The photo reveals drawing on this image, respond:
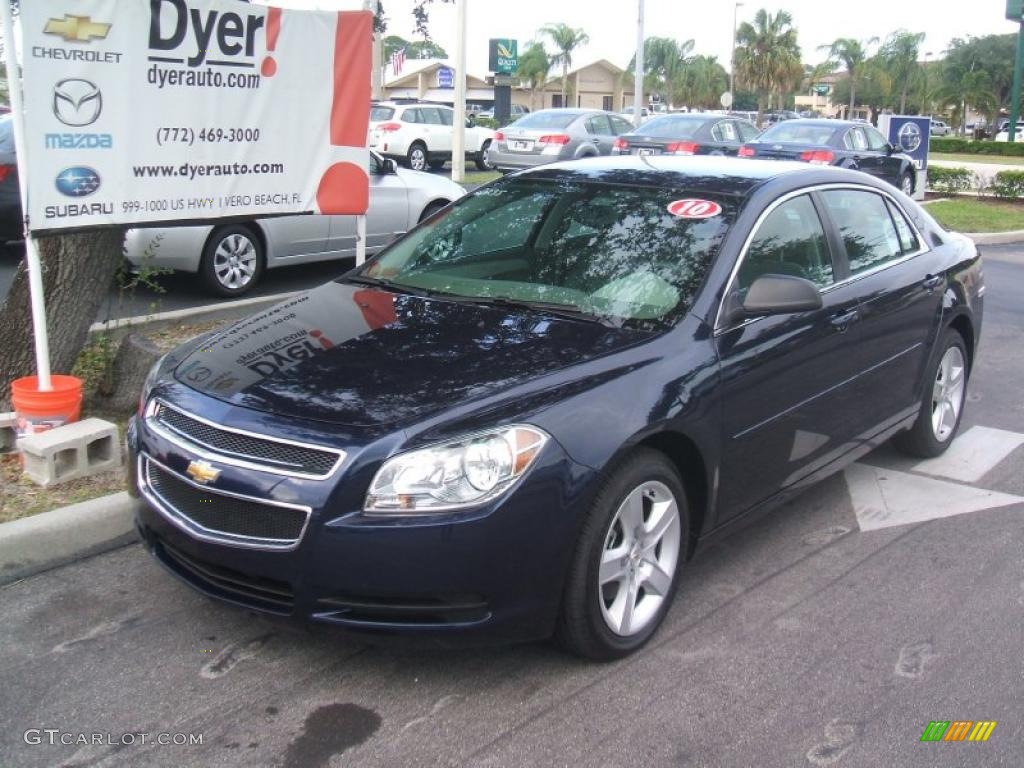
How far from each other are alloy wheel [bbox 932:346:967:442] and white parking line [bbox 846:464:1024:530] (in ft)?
1.33

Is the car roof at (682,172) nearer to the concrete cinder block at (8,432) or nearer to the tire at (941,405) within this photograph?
the tire at (941,405)

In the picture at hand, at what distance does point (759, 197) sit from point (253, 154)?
3.04 meters

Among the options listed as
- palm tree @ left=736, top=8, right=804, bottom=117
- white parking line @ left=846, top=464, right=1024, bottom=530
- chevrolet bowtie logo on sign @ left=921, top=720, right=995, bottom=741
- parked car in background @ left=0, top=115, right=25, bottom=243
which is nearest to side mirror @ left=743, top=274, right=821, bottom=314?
white parking line @ left=846, top=464, right=1024, bottom=530

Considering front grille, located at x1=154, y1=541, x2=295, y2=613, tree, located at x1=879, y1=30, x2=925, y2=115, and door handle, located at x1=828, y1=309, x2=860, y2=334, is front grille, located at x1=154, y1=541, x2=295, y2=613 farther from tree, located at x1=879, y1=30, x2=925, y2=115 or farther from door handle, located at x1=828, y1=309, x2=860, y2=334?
tree, located at x1=879, y1=30, x2=925, y2=115

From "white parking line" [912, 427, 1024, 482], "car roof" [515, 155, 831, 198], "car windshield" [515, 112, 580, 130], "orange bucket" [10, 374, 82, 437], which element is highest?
"car windshield" [515, 112, 580, 130]

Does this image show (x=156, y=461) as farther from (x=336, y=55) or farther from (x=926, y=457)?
(x=926, y=457)

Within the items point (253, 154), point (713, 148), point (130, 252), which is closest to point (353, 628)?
point (253, 154)

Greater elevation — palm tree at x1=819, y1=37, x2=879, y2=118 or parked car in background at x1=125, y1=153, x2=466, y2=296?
palm tree at x1=819, y1=37, x2=879, y2=118

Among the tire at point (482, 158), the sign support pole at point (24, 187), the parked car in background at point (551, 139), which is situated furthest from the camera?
the tire at point (482, 158)

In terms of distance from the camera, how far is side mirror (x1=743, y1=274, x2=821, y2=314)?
3979 mm

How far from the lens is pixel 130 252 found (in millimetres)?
8938

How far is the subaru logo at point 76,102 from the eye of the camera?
4844 millimetres

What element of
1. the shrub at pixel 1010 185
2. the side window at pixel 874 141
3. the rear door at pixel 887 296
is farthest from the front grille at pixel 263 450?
the shrub at pixel 1010 185

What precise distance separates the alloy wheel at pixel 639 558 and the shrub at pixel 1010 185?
2007 centimetres
